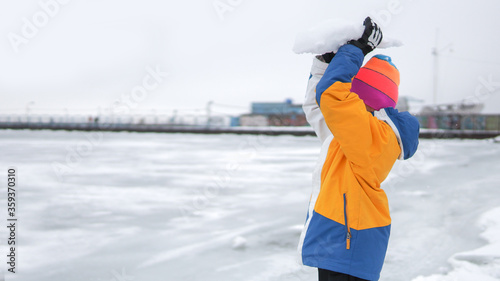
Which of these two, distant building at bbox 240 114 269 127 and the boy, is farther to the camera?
distant building at bbox 240 114 269 127

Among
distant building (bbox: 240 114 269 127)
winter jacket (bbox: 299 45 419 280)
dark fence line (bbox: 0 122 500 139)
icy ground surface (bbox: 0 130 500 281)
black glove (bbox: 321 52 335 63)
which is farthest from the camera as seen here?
distant building (bbox: 240 114 269 127)

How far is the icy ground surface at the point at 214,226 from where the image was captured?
3.01m

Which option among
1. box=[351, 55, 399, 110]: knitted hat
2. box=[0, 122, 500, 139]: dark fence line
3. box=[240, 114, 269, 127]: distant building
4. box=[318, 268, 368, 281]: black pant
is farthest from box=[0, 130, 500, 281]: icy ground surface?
box=[240, 114, 269, 127]: distant building

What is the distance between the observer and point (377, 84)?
142 centimetres

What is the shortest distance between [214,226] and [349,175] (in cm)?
300

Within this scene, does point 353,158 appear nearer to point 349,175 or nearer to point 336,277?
point 349,175

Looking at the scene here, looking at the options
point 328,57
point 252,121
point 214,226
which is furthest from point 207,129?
point 328,57

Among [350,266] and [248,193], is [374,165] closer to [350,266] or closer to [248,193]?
[350,266]

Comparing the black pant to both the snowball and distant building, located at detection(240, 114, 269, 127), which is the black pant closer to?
the snowball

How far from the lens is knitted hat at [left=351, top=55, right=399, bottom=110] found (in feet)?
4.66

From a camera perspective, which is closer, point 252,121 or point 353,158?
point 353,158

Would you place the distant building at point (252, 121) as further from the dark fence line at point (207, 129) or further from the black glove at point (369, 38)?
the black glove at point (369, 38)

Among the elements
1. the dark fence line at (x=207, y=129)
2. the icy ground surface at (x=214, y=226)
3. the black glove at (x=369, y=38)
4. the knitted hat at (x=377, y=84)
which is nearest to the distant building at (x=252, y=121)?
the dark fence line at (x=207, y=129)

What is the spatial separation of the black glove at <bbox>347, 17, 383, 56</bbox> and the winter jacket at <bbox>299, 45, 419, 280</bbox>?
0.10 ft
